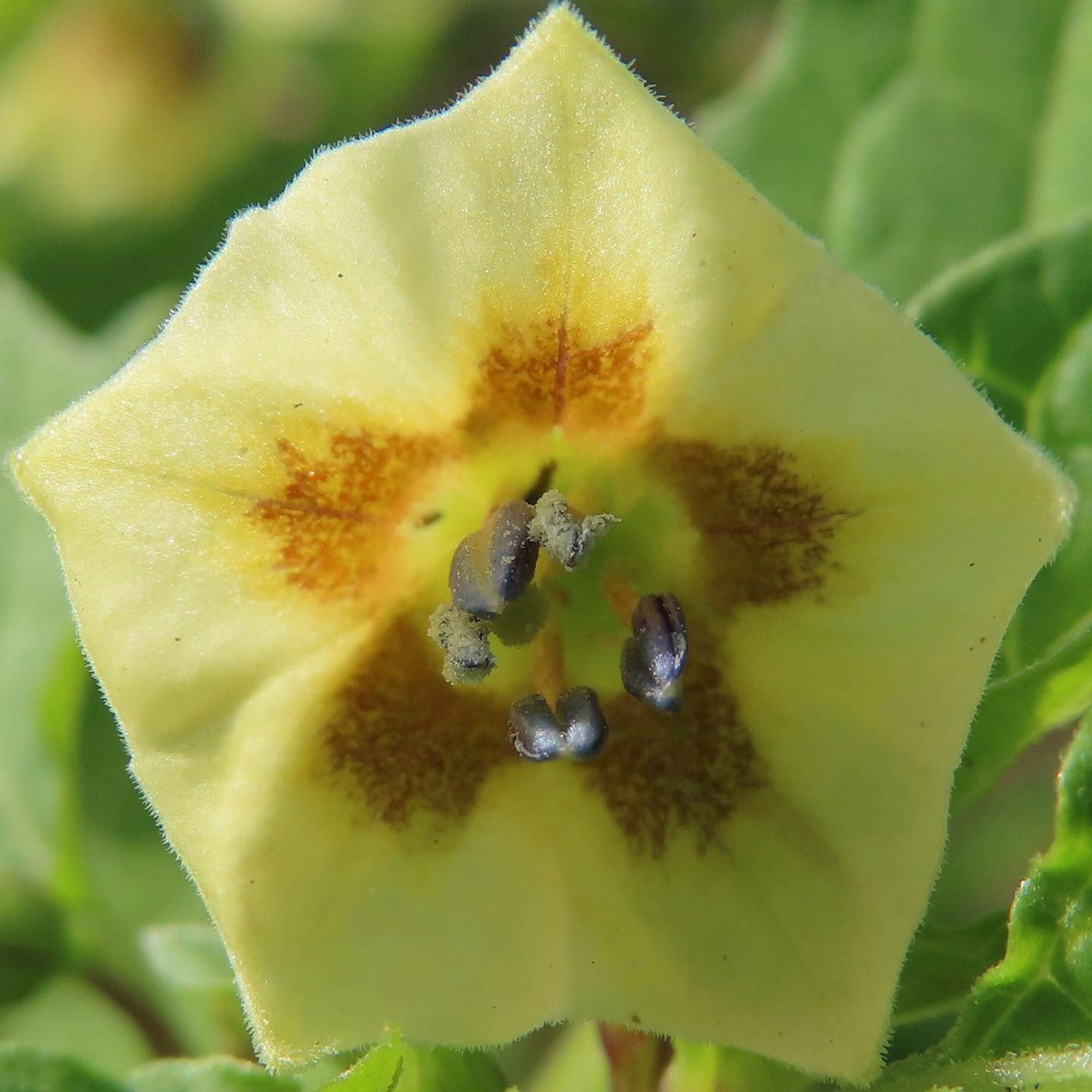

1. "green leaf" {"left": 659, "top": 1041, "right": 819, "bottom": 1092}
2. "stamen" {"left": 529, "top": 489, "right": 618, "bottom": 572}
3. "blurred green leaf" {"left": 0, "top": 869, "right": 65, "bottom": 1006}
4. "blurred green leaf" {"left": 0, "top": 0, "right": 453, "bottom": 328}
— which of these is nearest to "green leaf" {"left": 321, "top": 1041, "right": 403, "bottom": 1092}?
"green leaf" {"left": 659, "top": 1041, "right": 819, "bottom": 1092}

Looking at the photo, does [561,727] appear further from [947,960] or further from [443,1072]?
[947,960]

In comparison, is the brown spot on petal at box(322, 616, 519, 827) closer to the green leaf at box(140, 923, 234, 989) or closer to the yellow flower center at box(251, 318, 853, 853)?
the yellow flower center at box(251, 318, 853, 853)

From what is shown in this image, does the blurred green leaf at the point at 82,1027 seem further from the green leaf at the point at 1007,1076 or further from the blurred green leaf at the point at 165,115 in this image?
the blurred green leaf at the point at 165,115

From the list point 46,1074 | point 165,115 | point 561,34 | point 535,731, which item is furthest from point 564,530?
point 165,115

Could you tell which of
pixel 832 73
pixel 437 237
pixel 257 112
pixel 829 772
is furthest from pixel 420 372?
pixel 257 112

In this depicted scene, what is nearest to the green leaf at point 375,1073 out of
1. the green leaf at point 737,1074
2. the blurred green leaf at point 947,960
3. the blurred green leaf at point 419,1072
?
the blurred green leaf at point 419,1072

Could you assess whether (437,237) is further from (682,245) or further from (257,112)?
(257,112)
